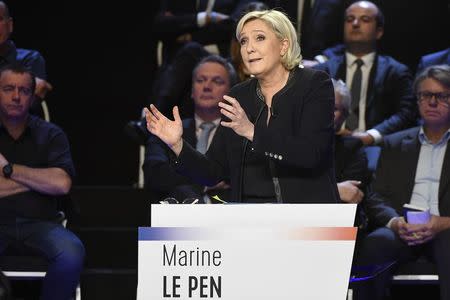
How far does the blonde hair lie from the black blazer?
0.06 m


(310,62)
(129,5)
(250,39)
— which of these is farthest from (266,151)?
(129,5)

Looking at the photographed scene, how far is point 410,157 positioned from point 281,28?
2074mm

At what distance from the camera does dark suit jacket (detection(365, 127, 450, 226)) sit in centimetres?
466

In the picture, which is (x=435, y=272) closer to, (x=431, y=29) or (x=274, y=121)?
(x=274, y=121)

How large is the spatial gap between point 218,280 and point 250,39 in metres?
0.96

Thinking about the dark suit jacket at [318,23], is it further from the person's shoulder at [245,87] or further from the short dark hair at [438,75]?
the person's shoulder at [245,87]

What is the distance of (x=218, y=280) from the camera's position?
234cm

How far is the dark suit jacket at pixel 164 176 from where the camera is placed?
183 inches

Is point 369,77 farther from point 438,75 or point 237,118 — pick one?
point 237,118

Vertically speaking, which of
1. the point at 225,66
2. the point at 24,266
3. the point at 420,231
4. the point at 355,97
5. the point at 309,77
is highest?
the point at 309,77

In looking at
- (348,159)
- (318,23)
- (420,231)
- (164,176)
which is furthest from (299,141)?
(318,23)

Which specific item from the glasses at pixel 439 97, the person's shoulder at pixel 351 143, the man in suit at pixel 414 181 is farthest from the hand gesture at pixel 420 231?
the glasses at pixel 439 97

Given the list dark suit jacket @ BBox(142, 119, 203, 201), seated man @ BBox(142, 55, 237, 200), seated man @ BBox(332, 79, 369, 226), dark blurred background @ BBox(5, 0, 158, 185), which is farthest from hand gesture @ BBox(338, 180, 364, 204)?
dark blurred background @ BBox(5, 0, 158, 185)

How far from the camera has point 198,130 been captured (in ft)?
16.4
